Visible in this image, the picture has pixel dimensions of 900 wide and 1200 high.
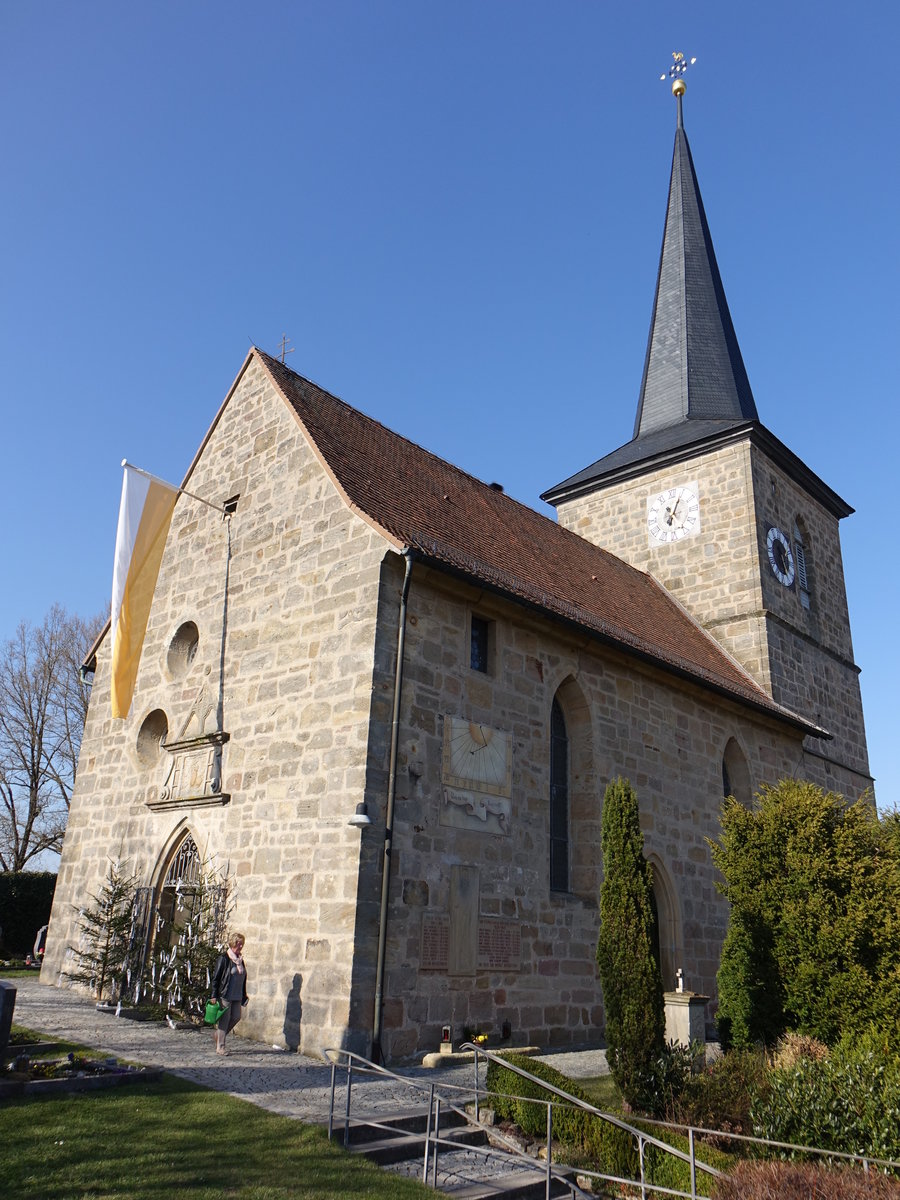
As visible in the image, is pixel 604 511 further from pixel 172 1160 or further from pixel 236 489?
pixel 172 1160

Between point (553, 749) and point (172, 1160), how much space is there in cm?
768

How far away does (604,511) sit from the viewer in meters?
23.1

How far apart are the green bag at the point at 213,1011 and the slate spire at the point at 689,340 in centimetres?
1761

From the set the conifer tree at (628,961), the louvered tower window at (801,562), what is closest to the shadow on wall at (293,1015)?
the conifer tree at (628,961)

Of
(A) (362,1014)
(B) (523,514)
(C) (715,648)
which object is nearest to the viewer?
(A) (362,1014)

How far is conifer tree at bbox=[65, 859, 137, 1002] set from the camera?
38.9 feet

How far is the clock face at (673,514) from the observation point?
21328mm

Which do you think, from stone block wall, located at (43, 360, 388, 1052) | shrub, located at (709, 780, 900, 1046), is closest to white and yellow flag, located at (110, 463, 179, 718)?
stone block wall, located at (43, 360, 388, 1052)

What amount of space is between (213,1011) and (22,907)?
13.0 m

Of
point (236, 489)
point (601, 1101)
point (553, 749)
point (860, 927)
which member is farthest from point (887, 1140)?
point (236, 489)

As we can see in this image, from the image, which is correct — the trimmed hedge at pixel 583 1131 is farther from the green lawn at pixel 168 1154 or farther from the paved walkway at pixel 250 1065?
→ the green lawn at pixel 168 1154

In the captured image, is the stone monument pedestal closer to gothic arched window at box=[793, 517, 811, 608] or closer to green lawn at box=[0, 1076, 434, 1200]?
green lawn at box=[0, 1076, 434, 1200]

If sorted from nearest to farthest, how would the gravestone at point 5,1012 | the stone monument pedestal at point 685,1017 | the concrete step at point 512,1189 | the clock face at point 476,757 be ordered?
1. the concrete step at point 512,1189
2. the gravestone at point 5,1012
3. the stone monument pedestal at point 685,1017
4. the clock face at point 476,757

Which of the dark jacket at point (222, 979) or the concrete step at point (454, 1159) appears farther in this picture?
the dark jacket at point (222, 979)
